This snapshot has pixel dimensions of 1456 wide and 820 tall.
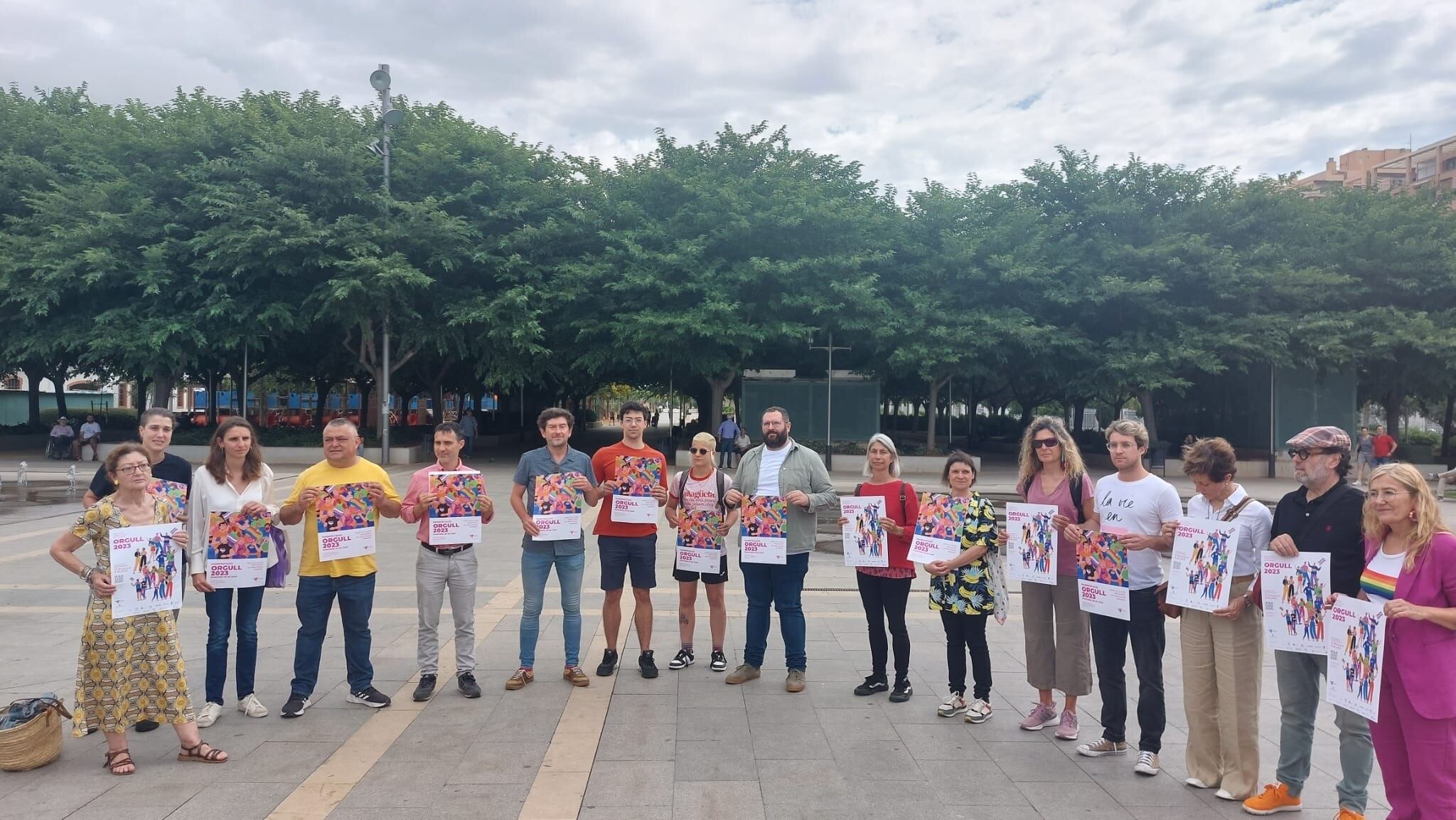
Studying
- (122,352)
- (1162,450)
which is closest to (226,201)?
(122,352)

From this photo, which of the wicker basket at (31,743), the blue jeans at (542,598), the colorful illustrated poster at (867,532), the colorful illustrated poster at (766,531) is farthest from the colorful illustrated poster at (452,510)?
the colorful illustrated poster at (867,532)

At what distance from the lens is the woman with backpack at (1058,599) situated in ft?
16.3

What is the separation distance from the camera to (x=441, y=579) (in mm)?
5551

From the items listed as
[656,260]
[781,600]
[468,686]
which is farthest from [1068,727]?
[656,260]

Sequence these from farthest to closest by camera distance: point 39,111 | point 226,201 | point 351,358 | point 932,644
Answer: point 351,358 < point 39,111 < point 226,201 < point 932,644

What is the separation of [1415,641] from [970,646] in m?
2.36

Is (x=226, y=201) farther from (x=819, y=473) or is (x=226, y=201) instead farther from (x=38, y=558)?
(x=819, y=473)

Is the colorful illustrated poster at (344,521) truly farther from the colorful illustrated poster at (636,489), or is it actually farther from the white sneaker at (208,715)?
the colorful illustrated poster at (636,489)

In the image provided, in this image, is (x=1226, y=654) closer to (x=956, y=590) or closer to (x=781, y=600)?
(x=956, y=590)

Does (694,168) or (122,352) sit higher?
(694,168)

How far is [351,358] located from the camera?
31594 mm

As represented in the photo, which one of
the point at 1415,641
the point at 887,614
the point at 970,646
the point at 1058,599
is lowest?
the point at 970,646

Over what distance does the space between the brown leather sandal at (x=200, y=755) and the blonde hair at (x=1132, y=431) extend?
5021 mm

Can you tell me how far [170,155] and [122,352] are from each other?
5821 millimetres
